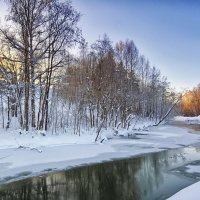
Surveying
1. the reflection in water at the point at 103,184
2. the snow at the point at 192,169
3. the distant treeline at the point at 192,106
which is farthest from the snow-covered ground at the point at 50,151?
the distant treeline at the point at 192,106

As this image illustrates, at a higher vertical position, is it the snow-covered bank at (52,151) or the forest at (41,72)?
the forest at (41,72)

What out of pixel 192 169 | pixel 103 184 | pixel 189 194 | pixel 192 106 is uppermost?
pixel 192 106

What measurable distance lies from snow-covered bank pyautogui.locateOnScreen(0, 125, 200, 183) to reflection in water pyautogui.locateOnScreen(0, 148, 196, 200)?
1.28 meters

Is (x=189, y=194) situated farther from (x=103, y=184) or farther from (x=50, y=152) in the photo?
(x=50, y=152)

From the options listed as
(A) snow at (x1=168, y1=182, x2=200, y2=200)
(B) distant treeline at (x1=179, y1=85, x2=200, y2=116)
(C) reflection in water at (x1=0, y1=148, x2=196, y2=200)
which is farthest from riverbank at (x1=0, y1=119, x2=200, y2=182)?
(B) distant treeline at (x1=179, y1=85, x2=200, y2=116)

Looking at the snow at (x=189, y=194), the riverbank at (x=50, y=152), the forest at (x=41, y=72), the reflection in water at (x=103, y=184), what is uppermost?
the forest at (x=41, y=72)

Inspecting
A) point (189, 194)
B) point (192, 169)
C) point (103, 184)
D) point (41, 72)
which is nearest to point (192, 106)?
point (41, 72)

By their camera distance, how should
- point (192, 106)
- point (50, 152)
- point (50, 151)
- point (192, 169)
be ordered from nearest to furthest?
point (192, 169) < point (50, 152) < point (50, 151) < point (192, 106)

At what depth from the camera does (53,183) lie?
1131 cm

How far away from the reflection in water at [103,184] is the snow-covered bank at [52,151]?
50.5 inches

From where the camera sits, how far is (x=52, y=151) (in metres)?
17.0

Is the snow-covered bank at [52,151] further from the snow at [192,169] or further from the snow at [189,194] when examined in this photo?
the snow at [189,194]

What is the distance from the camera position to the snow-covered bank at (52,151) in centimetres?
1402

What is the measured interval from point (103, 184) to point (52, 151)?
6220 mm
